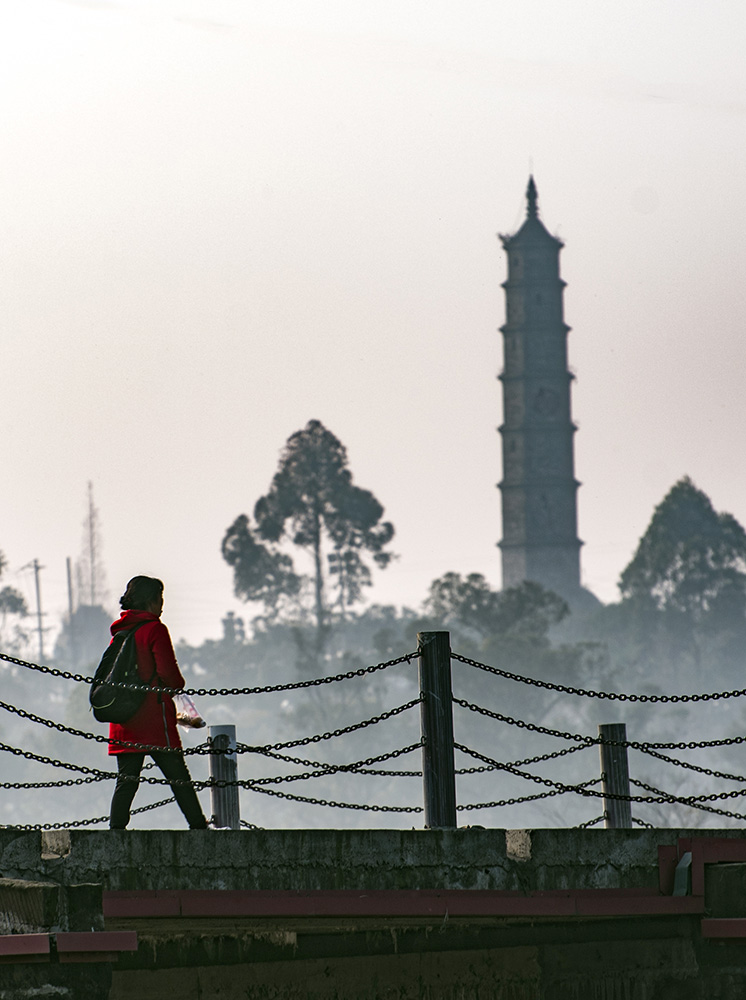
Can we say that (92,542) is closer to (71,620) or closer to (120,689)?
(71,620)

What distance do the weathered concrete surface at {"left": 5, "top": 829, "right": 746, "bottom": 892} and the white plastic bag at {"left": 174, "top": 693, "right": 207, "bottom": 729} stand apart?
1.25 metres

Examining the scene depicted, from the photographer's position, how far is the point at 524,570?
10938 cm

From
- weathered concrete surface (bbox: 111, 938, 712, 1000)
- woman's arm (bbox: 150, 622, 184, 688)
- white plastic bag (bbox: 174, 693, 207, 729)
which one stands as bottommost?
weathered concrete surface (bbox: 111, 938, 712, 1000)

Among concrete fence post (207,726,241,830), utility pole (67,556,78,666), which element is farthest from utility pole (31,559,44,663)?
concrete fence post (207,726,241,830)

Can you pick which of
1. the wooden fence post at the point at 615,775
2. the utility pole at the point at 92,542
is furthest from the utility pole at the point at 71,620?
the wooden fence post at the point at 615,775

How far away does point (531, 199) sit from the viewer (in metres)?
122

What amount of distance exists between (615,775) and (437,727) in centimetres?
283

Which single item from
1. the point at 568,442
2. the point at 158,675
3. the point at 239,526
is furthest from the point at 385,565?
the point at 158,675

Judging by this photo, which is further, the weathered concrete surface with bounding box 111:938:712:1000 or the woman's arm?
the woman's arm

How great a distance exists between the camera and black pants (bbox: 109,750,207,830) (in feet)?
29.3

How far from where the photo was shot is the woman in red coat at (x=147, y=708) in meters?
8.95

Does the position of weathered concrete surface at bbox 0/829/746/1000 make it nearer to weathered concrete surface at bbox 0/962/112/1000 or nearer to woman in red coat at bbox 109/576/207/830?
weathered concrete surface at bbox 0/962/112/1000

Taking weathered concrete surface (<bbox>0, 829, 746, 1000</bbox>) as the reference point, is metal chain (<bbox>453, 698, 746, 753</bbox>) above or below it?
above

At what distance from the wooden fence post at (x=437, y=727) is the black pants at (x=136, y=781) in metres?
1.21
